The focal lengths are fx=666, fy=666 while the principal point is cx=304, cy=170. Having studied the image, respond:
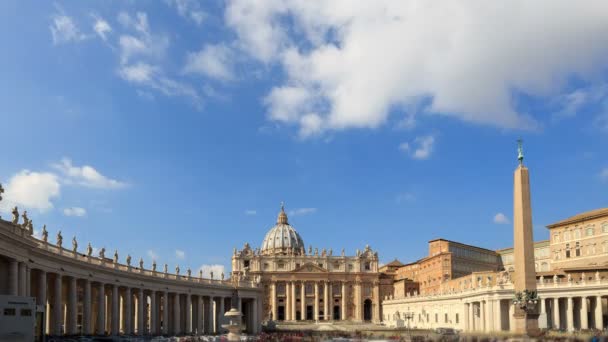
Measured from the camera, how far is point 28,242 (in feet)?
144

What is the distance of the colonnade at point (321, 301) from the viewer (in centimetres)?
15962

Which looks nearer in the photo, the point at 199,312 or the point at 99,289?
the point at 99,289

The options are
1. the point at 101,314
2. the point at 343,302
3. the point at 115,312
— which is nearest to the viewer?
the point at 101,314

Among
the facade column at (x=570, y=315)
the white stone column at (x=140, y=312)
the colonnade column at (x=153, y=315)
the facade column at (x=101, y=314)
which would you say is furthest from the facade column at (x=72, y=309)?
the facade column at (x=570, y=315)

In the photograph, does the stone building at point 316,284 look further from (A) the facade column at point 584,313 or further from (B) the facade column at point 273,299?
(A) the facade column at point 584,313

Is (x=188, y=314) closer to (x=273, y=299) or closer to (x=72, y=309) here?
(x=72, y=309)

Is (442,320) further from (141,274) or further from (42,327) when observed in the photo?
(42,327)

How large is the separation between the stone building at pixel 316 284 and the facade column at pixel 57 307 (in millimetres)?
106385

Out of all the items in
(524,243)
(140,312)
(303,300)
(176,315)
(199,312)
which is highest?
(524,243)

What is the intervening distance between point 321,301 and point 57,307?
114819mm

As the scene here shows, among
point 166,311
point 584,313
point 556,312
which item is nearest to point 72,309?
point 166,311

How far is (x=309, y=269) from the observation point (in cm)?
16150

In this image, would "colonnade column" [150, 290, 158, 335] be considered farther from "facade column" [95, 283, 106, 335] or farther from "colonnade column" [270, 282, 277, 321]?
"colonnade column" [270, 282, 277, 321]

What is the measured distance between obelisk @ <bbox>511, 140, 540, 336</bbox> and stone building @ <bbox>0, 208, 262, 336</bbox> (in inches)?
1224
